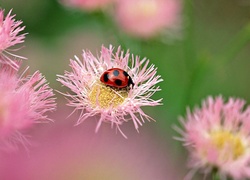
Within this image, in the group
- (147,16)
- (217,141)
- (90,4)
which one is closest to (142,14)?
(147,16)

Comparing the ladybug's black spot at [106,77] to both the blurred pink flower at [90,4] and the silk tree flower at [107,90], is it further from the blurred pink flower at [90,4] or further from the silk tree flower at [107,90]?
the blurred pink flower at [90,4]

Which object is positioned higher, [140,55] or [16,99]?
[140,55]

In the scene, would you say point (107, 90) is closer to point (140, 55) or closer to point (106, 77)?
point (106, 77)

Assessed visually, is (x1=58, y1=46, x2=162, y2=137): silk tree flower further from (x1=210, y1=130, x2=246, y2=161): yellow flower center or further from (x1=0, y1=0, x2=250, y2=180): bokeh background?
(x1=210, y1=130, x2=246, y2=161): yellow flower center

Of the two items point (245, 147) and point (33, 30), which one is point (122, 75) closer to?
point (245, 147)

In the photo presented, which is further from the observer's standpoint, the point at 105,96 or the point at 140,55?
the point at 140,55

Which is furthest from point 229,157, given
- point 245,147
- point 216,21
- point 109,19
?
point 216,21

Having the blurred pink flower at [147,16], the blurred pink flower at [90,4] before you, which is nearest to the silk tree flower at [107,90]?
the blurred pink flower at [90,4]
